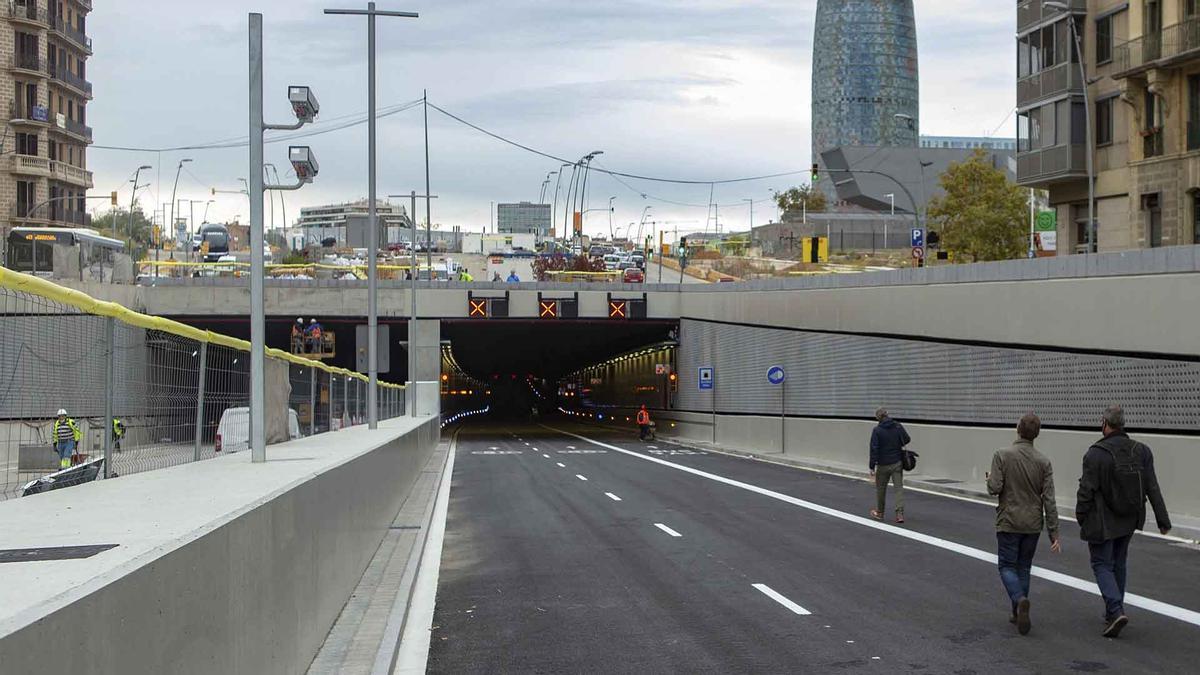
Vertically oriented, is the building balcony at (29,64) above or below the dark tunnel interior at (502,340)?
above

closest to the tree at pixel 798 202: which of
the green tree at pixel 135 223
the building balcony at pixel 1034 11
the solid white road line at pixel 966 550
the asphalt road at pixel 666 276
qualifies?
the asphalt road at pixel 666 276

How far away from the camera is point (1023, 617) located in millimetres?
12344

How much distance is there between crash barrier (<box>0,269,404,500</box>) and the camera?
7.10 metres

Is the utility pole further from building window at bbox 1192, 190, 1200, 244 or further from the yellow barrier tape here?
building window at bbox 1192, 190, 1200, 244

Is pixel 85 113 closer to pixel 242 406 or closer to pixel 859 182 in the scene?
pixel 242 406

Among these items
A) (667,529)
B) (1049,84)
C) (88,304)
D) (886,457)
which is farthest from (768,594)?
(1049,84)

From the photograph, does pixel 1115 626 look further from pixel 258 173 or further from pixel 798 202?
pixel 798 202

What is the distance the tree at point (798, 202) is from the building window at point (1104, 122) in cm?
10705

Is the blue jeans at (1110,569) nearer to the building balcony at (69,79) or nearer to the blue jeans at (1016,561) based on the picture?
the blue jeans at (1016,561)

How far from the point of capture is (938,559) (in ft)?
58.2

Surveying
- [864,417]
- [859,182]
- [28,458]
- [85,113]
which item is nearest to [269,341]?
[85,113]

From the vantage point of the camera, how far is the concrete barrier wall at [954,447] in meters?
22.6

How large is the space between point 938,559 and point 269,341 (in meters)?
64.5

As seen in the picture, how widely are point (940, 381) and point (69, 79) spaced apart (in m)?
71.8
